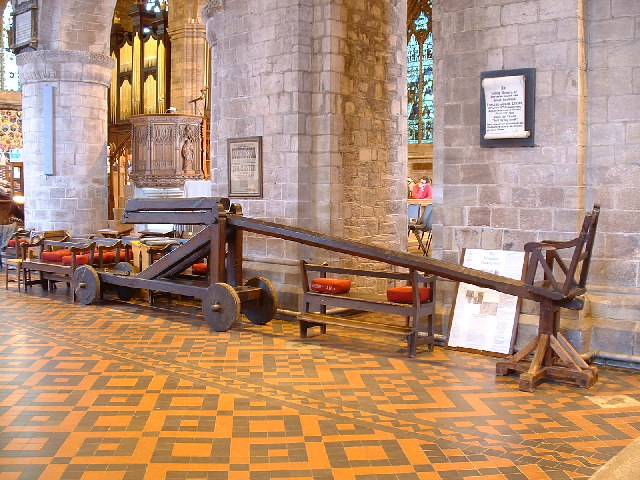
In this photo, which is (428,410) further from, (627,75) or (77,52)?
(77,52)

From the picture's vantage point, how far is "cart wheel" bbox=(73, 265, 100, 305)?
26.8 ft

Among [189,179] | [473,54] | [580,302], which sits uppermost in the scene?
[473,54]

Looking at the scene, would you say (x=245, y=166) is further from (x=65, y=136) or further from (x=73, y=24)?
(x=73, y=24)

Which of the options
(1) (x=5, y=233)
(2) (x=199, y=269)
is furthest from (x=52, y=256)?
(1) (x=5, y=233)

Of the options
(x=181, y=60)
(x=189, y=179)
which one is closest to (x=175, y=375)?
(x=189, y=179)

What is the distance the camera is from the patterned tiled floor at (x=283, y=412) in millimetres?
3764

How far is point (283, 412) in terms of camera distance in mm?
4566

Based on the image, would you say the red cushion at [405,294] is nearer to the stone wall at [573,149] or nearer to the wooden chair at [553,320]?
the stone wall at [573,149]

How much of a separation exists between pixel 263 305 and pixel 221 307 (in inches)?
19.3

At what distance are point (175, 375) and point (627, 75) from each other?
3940 mm

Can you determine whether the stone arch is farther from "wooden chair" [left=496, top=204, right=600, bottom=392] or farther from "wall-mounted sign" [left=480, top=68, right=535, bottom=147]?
"wooden chair" [left=496, top=204, right=600, bottom=392]

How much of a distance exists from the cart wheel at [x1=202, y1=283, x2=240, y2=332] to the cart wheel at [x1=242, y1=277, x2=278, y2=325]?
407mm

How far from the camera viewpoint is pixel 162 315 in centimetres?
774

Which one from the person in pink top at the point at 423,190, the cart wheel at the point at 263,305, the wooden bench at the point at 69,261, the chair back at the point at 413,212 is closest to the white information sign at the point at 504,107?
the cart wheel at the point at 263,305
